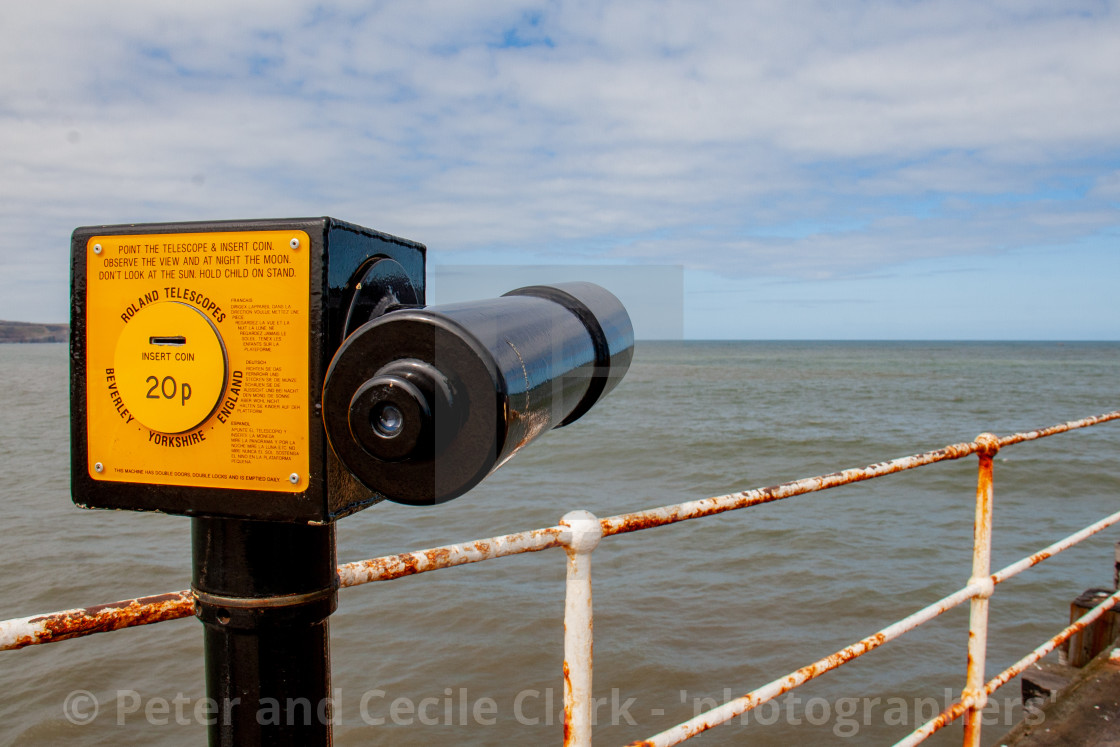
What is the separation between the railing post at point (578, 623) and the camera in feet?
4.63

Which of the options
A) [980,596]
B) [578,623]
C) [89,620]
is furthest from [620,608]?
[89,620]

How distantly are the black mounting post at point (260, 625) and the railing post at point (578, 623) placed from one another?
1.83 feet

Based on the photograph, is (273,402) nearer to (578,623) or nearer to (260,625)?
(260,625)

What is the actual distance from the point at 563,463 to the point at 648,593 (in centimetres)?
733

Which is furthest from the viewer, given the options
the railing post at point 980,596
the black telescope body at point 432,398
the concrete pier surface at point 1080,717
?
the concrete pier surface at point 1080,717

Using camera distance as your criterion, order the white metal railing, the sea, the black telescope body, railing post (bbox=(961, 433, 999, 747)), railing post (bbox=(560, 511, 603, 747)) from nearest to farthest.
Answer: the black telescope body
the white metal railing
railing post (bbox=(560, 511, 603, 747))
railing post (bbox=(961, 433, 999, 747))
the sea

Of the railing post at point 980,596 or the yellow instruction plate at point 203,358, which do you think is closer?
the yellow instruction plate at point 203,358

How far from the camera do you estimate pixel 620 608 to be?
712cm

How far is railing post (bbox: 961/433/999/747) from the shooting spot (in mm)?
2451

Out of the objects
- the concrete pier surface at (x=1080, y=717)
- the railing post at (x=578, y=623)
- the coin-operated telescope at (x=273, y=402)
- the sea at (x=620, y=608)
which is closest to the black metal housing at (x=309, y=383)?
the coin-operated telescope at (x=273, y=402)

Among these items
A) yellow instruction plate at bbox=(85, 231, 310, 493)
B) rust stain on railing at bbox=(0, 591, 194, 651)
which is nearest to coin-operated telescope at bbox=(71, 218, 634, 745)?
yellow instruction plate at bbox=(85, 231, 310, 493)

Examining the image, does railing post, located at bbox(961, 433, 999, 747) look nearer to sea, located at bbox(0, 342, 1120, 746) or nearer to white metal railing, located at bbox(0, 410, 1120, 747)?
white metal railing, located at bbox(0, 410, 1120, 747)

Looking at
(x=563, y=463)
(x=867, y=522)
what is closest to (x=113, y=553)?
(x=563, y=463)

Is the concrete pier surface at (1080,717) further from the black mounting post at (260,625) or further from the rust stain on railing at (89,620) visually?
the rust stain on railing at (89,620)
